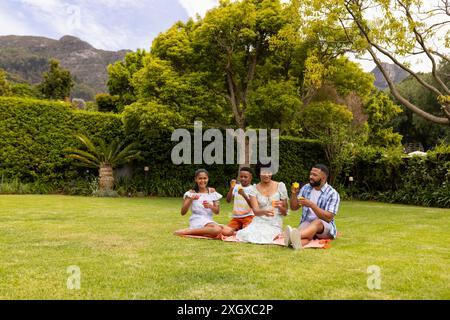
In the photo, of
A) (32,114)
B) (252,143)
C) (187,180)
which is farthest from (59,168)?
(252,143)

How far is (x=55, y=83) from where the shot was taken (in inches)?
1341

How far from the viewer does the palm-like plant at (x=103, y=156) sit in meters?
14.9

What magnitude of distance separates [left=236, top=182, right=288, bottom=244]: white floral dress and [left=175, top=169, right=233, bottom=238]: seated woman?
0.41m

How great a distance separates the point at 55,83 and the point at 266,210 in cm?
3217

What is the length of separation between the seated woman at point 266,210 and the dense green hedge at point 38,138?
35.0 ft

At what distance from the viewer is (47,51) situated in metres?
111

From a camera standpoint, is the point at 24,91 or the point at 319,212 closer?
the point at 319,212

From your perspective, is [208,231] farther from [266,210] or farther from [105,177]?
[105,177]

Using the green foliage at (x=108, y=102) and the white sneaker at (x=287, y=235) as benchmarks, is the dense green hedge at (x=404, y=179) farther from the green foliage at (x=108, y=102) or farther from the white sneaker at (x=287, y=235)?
the green foliage at (x=108, y=102)

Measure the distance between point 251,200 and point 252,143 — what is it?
9336mm

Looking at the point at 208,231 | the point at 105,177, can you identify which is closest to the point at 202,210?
the point at 208,231

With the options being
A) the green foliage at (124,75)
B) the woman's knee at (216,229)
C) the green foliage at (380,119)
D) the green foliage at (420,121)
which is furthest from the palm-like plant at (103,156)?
the green foliage at (420,121)

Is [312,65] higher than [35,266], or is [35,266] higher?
[312,65]
